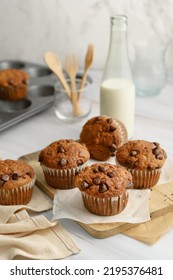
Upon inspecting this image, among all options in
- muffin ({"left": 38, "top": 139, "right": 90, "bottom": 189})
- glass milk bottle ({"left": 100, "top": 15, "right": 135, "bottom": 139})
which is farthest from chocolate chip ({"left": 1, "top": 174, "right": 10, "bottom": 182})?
glass milk bottle ({"left": 100, "top": 15, "right": 135, "bottom": 139})

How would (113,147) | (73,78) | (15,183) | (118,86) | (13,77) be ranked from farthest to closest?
1. (13,77)
2. (73,78)
3. (118,86)
4. (113,147)
5. (15,183)

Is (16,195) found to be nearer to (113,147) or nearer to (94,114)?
(113,147)

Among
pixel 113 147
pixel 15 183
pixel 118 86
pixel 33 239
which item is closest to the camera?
pixel 33 239

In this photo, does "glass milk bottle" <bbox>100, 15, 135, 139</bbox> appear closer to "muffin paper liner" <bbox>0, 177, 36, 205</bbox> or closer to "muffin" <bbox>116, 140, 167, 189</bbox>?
"muffin" <bbox>116, 140, 167, 189</bbox>

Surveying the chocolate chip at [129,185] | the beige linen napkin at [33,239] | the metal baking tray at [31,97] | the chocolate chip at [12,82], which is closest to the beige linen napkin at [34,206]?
the beige linen napkin at [33,239]

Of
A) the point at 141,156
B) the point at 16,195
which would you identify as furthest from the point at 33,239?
the point at 141,156

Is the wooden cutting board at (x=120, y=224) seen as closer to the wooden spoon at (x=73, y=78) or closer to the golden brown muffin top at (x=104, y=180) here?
the golden brown muffin top at (x=104, y=180)

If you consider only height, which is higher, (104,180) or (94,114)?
(104,180)

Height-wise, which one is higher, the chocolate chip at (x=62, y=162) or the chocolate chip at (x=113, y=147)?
the chocolate chip at (x=62, y=162)
